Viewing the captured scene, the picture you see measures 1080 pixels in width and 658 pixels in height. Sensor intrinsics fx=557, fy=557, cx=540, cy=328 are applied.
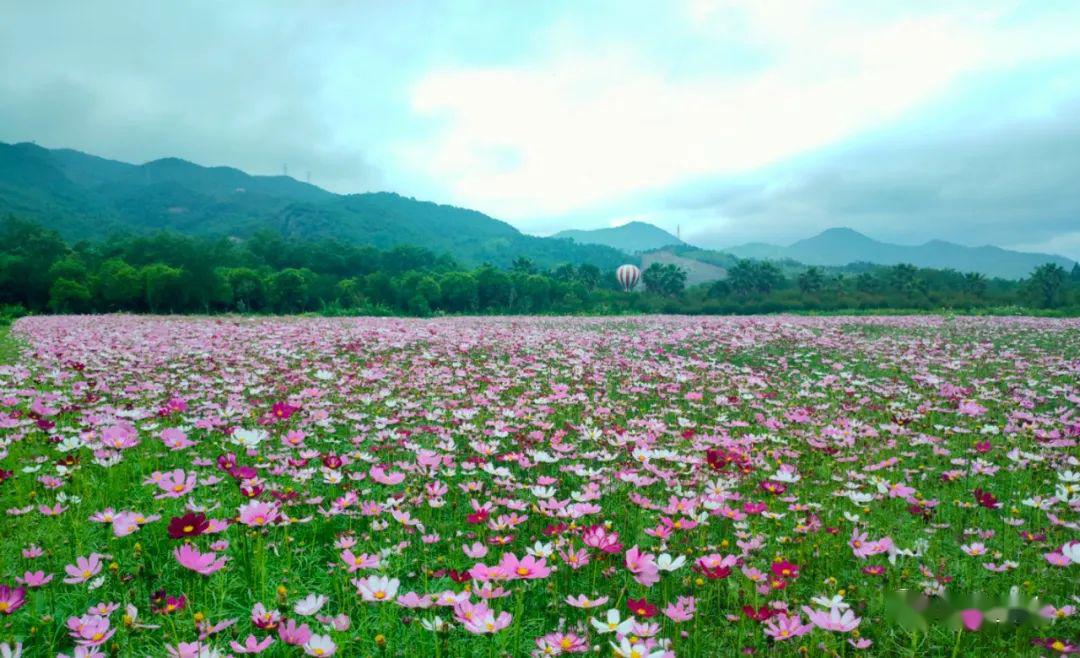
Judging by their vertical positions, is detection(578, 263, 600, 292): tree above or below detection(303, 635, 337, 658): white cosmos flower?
above

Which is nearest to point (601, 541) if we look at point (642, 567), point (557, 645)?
point (642, 567)

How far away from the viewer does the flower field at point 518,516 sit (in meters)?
2.15

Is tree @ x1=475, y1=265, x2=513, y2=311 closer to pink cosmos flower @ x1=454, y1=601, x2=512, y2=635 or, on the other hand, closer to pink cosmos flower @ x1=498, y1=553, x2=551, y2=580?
pink cosmos flower @ x1=498, y1=553, x2=551, y2=580

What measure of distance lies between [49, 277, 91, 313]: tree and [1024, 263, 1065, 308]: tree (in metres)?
73.1

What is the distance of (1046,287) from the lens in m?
48.2

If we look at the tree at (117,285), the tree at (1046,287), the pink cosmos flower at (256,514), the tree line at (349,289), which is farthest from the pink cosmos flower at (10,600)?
the tree at (1046,287)

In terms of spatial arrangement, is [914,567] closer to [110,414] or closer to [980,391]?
[980,391]

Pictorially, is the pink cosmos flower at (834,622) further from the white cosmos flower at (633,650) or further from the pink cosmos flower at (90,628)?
the pink cosmos flower at (90,628)

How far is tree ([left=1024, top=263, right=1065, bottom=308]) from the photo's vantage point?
45.1 m

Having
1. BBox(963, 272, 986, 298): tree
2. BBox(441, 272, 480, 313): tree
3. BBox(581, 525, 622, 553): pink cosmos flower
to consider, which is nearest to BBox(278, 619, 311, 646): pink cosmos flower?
BBox(581, 525, 622, 553): pink cosmos flower

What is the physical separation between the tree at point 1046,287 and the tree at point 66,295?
240ft

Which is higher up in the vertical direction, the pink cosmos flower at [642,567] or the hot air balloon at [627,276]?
the hot air balloon at [627,276]

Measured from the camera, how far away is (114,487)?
3719mm

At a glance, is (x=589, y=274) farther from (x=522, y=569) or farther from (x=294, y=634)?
(x=294, y=634)
